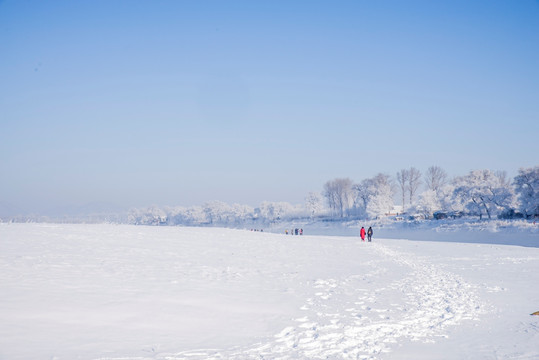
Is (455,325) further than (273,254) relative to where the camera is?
No

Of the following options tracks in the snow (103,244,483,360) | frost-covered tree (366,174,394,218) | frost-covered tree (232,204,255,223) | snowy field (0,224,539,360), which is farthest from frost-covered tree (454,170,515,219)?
frost-covered tree (232,204,255,223)

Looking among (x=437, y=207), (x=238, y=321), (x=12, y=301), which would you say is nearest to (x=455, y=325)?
(x=238, y=321)

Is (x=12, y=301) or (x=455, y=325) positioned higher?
Answer: (x=12, y=301)

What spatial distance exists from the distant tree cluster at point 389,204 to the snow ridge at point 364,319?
5312 centimetres

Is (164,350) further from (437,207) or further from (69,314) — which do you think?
(437,207)

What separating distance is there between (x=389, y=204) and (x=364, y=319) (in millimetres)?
100351

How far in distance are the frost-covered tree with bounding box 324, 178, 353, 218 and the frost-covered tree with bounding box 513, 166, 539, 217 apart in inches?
2461

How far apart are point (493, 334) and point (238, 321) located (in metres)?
4.88

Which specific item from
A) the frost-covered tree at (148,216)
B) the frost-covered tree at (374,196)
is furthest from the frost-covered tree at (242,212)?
the frost-covered tree at (374,196)

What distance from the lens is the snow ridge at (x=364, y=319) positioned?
6633 millimetres

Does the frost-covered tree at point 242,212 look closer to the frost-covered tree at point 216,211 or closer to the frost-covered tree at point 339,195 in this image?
the frost-covered tree at point 216,211

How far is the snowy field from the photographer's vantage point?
6684 millimetres

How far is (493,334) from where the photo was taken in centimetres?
773

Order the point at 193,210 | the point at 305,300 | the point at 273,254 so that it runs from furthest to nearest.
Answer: the point at 193,210, the point at 273,254, the point at 305,300
